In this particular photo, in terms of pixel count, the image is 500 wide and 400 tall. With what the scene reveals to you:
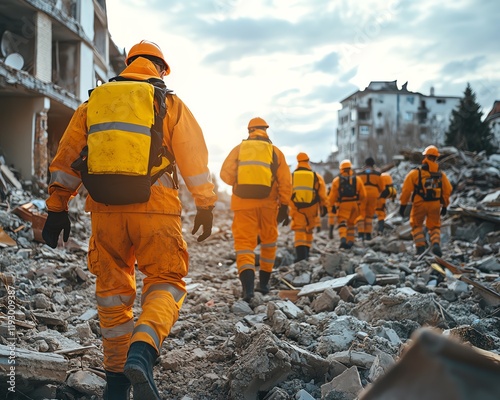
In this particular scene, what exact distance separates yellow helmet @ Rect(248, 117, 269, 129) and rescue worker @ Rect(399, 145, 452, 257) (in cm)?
418

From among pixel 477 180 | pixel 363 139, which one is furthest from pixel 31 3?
pixel 363 139

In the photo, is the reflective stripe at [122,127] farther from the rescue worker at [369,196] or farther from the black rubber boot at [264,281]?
the rescue worker at [369,196]

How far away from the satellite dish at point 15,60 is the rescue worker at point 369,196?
1070cm

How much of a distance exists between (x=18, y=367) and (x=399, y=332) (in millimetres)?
2817

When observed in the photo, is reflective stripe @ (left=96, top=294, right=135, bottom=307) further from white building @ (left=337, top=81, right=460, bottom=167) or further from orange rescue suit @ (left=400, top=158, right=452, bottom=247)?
white building @ (left=337, top=81, right=460, bottom=167)

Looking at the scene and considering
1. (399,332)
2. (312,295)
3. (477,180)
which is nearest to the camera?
(399,332)

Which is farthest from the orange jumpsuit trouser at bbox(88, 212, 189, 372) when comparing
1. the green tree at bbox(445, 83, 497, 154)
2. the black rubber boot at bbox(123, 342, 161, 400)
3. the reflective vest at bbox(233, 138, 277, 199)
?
the green tree at bbox(445, 83, 497, 154)

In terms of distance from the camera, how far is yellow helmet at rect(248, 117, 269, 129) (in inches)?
248

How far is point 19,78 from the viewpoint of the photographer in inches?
523

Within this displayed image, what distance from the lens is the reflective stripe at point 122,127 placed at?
2777 millimetres

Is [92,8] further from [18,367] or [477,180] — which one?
[18,367]

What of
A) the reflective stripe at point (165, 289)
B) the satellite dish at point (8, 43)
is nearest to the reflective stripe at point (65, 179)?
the reflective stripe at point (165, 289)

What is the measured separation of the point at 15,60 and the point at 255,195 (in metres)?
12.0

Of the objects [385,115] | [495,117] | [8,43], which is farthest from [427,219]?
[385,115]
